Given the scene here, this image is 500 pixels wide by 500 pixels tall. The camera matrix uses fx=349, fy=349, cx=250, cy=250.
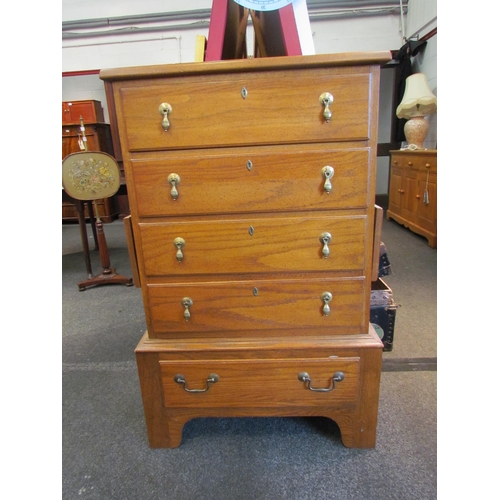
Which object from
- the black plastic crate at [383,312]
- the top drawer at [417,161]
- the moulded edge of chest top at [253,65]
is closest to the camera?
the moulded edge of chest top at [253,65]

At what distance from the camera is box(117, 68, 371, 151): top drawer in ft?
2.97

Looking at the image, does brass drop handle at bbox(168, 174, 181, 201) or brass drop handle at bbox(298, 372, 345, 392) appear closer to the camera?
brass drop handle at bbox(168, 174, 181, 201)

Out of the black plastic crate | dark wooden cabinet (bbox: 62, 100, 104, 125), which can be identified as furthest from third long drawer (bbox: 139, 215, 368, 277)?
dark wooden cabinet (bbox: 62, 100, 104, 125)

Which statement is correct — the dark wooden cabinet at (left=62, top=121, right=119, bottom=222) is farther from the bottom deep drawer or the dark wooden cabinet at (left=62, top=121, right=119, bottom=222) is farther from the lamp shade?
the bottom deep drawer

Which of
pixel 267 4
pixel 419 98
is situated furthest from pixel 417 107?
pixel 267 4

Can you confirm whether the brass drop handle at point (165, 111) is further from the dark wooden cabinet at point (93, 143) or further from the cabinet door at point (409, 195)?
the dark wooden cabinet at point (93, 143)

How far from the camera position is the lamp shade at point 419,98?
3612 mm

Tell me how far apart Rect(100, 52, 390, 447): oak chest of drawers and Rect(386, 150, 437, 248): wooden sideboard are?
2.54 m

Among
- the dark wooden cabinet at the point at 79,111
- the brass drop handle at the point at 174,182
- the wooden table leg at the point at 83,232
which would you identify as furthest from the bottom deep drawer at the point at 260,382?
the dark wooden cabinet at the point at 79,111

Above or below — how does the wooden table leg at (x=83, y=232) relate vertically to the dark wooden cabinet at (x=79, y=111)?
below

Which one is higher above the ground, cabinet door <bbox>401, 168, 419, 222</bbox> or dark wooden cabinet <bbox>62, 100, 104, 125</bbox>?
dark wooden cabinet <bbox>62, 100, 104, 125</bbox>

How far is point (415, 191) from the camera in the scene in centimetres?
354

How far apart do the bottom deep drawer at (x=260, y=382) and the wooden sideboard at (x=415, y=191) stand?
8.30 ft

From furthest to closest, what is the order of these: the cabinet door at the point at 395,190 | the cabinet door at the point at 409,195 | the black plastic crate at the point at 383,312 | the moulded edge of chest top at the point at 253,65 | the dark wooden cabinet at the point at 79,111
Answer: the dark wooden cabinet at the point at 79,111 → the cabinet door at the point at 395,190 → the cabinet door at the point at 409,195 → the black plastic crate at the point at 383,312 → the moulded edge of chest top at the point at 253,65
